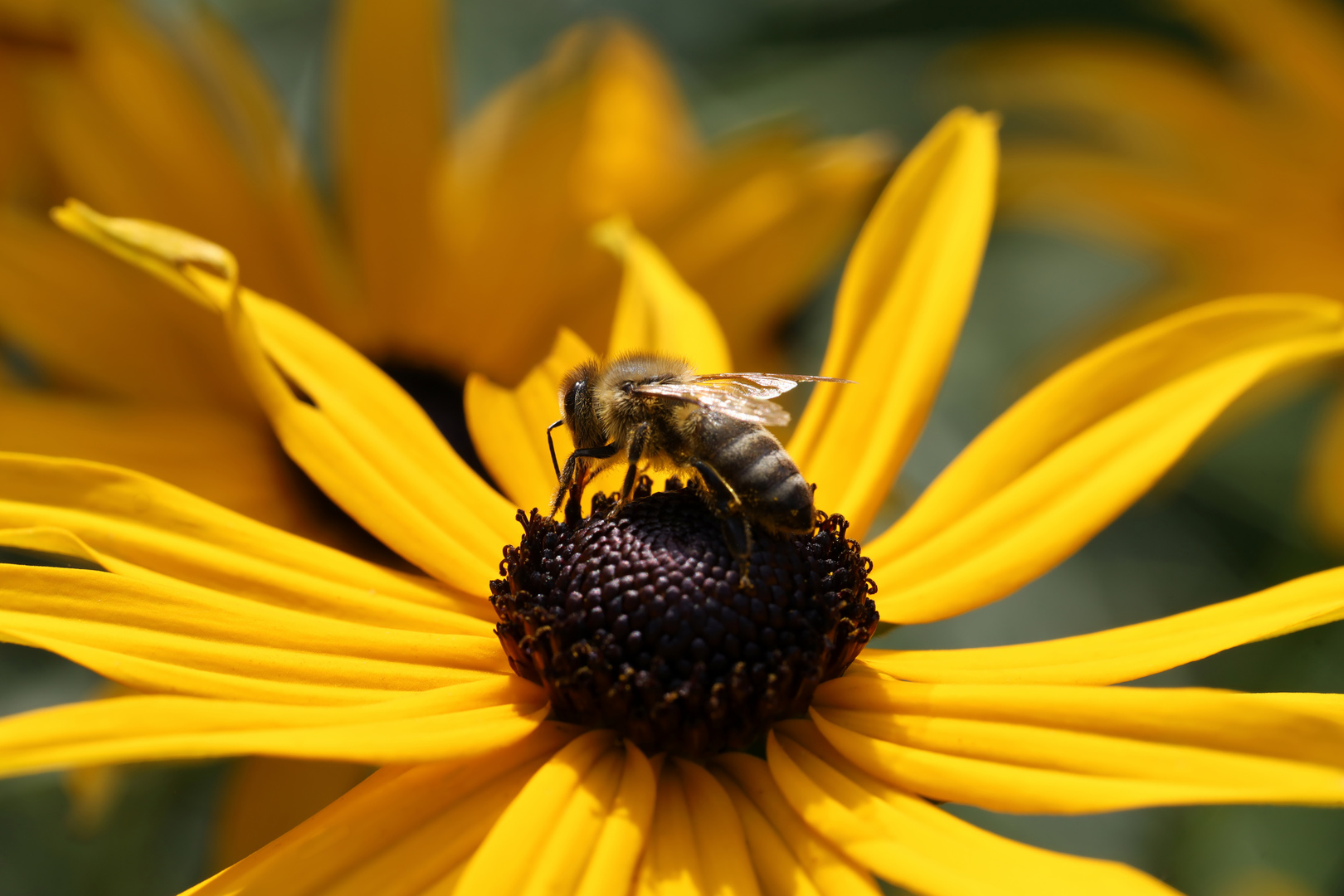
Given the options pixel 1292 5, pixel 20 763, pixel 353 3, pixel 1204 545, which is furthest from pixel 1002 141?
pixel 20 763

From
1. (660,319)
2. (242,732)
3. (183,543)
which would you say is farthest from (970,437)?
(242,732)

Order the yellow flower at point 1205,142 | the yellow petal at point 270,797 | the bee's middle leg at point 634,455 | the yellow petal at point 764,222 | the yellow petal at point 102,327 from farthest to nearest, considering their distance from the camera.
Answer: the yellow flower at point 1205,142
the yellow petal at point 764,222
the yellow petal at point 102,327
the yellow petal at point 270,797
the bee's middle leg at point 634,455

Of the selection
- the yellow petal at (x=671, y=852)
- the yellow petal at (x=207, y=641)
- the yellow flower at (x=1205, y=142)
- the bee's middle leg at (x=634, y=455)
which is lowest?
the yellow petal at (x=671, y=852)

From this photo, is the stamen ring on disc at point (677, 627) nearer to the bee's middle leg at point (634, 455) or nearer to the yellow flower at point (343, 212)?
the bee's middle leg at point (634, 455)

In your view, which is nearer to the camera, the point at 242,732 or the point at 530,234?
the point at 242,732

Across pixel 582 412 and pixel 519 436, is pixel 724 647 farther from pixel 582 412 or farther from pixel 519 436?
pixel 519 436

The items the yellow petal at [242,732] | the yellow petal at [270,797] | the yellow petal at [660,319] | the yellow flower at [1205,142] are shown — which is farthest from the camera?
the yellow flower at [1205,142]

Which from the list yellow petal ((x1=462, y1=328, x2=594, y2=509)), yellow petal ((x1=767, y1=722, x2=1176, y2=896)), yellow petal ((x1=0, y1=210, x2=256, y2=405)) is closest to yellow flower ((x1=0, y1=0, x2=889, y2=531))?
yellow petal ((x1=0, y1=210, x2=256, y2=405))

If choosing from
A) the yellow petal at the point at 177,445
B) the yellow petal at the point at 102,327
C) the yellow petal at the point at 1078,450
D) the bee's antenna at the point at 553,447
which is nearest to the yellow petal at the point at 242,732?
the bee's antenna at the point at 553,447
